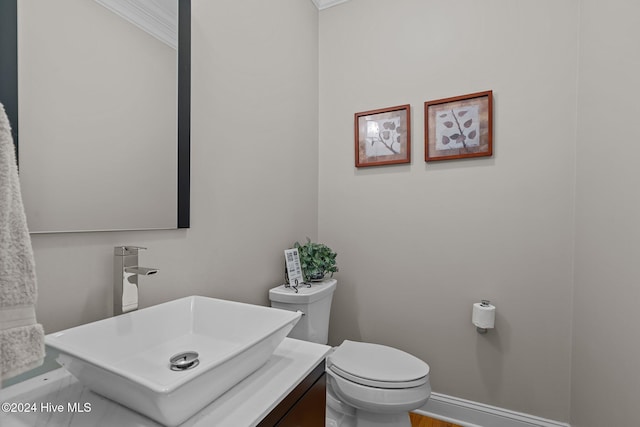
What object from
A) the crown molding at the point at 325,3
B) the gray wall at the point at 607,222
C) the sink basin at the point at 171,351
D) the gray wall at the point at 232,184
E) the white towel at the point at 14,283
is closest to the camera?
the white towel at the point at 14,283

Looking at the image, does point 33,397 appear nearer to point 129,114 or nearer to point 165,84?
point 129,114

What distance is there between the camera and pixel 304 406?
73 centimetres

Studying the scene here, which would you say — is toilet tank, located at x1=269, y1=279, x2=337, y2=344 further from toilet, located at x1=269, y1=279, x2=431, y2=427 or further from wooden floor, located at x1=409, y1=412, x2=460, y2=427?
wooden floor, located at x1=409, y1=412, x2=460, y2=427

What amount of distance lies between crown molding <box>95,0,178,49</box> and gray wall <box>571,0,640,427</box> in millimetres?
1505

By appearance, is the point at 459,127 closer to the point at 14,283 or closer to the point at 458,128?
the point at 458,128

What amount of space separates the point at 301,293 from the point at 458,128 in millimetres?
1201

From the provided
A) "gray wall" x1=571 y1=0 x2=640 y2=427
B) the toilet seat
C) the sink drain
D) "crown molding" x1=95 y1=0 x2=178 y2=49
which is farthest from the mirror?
"gray wall" x1=571 y1=0 x2=640 y2=427

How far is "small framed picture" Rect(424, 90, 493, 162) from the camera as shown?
1569mm

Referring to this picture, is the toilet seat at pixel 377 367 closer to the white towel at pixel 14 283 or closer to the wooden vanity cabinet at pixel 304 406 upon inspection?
the wooden vanity cabinet at pixel 304 406

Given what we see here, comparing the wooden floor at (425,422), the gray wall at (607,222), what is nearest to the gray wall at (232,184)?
the wooden floor at (425,422)

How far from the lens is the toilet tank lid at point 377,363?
1.23 m

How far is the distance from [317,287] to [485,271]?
89 centimetres

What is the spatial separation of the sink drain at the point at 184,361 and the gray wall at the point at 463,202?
1259 mm

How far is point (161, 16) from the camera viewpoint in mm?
998
